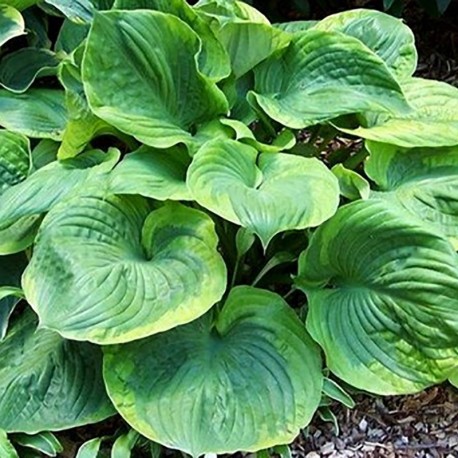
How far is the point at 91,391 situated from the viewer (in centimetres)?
138

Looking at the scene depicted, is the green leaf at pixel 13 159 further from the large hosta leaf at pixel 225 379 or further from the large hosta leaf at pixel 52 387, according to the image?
the large hosta leaf at pixel 225 379

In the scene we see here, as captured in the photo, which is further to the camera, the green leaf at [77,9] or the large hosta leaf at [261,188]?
the green leaf at [77,9]

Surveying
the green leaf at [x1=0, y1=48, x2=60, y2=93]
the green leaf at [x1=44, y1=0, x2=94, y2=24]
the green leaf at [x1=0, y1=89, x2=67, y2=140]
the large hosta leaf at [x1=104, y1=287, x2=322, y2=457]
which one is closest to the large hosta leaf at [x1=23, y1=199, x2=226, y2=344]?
the large hosta leaf at [x1=104, y1=287, x2=322, y2=457]

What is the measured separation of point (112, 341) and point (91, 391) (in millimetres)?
216

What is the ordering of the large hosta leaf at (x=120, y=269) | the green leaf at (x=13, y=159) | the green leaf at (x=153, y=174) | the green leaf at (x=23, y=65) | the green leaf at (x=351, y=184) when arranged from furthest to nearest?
1. the green leaf at (x=23, y=65)
2. the green leaf at (x=13, y=159)
3. the green leaf at (x=351, y=184)
4. the green leaf at (x=153, y=174)
5. the large hosta leaf at (x=120, y=269)

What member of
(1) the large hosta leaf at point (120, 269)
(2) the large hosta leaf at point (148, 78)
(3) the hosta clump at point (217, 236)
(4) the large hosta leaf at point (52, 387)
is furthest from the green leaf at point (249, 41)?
(4) the large hosta leaf at point (52, 387)

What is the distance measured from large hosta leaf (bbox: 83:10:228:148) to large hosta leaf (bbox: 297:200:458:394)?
0.34m

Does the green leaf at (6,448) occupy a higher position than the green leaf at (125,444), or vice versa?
the green leaf at (6,448)

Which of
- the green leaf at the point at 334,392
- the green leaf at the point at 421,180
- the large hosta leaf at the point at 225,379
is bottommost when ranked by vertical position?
the green leaf at the point at 334,392

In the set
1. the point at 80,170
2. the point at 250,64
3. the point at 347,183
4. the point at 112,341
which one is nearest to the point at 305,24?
the point at 250,64

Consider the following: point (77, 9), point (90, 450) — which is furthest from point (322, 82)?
point (90, 450)

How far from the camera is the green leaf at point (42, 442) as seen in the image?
1.34 meters

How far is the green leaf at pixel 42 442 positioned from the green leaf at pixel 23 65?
34.0 inches

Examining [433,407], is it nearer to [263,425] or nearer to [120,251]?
[263,425]
